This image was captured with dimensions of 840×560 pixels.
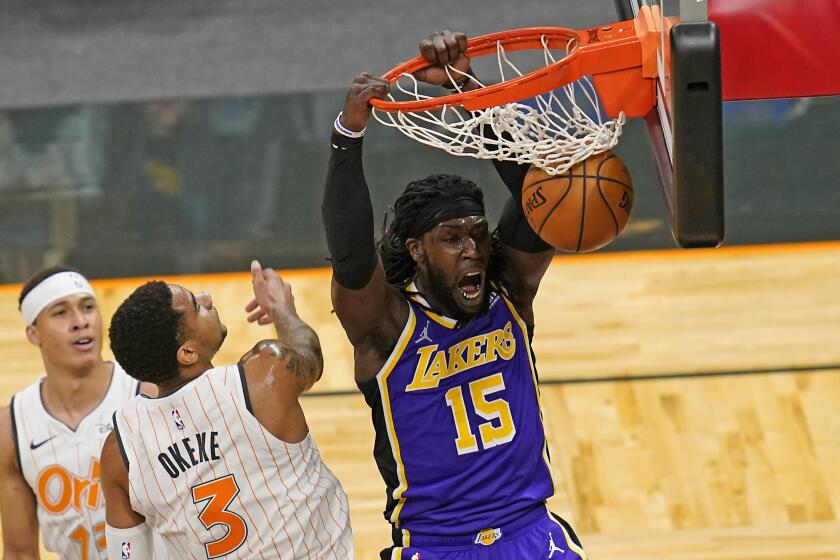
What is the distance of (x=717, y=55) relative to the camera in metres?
2.71

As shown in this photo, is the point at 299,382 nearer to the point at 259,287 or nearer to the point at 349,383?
the point at 259,287

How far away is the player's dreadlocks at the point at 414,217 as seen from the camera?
412 cm

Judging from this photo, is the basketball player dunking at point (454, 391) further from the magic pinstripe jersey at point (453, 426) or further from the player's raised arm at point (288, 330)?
the player's raised arm at point (288, 330)

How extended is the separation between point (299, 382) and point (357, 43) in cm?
552

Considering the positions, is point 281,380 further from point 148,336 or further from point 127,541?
point 127,541

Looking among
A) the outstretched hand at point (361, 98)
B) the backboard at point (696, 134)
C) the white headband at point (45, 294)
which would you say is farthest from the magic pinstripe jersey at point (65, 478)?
the backboard at point (696, 134)

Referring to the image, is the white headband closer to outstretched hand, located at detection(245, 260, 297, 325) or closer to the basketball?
outstretched hand, located at detection(245, 260, 297, 325)

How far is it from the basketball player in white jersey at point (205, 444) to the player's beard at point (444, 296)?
1.55 feet

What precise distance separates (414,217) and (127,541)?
4.42 feet

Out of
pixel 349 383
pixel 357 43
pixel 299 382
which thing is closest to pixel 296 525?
pixel 299 382

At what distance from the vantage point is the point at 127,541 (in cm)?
395

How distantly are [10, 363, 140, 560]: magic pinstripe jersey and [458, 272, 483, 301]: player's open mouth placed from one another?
149 centimetres

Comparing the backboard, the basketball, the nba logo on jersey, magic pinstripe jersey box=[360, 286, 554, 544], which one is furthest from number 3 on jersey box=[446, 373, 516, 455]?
the backboard

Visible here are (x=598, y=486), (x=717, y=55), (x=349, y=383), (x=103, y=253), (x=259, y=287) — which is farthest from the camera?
(x=103, y=253)
